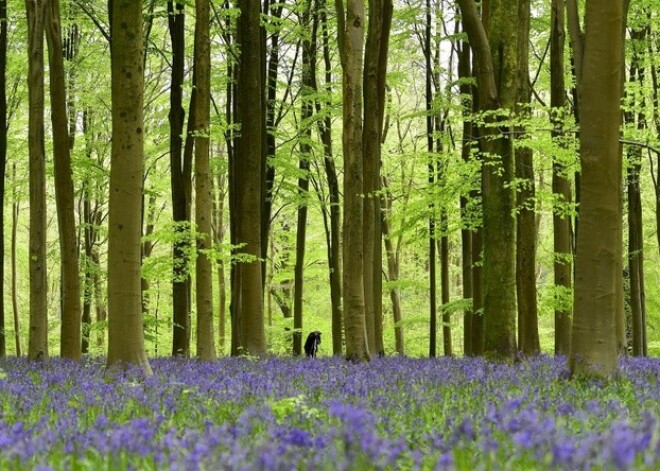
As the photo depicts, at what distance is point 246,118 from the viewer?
18281 millimetres

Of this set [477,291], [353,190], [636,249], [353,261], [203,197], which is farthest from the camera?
[636,249]

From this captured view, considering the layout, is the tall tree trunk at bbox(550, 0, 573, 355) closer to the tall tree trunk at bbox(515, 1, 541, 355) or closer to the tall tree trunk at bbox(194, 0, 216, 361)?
the tall tree trunk at bbox(515, 1, 541, 355)

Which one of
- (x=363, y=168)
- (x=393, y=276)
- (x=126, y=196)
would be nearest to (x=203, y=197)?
(x=363, y=168)

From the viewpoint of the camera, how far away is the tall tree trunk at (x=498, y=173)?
13.8m

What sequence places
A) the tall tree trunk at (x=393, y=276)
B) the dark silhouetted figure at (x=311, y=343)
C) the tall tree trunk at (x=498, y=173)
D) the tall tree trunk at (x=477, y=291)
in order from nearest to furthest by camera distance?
the tall tree trunk at (x=498, y=173) → the tall tree trunk at (x=477, y=291) → the dark silhouetted figure at (x=311, y=343) → the tall tree trunk at (x=393, y=276)

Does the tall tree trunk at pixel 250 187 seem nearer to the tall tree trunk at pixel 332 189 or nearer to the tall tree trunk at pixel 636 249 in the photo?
the tall tree trunk at pixel 332 189

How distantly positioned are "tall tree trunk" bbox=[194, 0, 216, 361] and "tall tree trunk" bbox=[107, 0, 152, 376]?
4.99 meters

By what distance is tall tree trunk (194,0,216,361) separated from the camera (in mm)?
15742

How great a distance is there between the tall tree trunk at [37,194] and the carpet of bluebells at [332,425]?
25.0 feet

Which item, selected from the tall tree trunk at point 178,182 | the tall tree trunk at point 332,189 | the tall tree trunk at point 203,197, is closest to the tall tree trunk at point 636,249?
the tall tree trunk at point 332,189

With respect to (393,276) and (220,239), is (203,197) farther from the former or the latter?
(220,239)

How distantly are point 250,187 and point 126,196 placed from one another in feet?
24.7

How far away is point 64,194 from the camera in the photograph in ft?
55.2

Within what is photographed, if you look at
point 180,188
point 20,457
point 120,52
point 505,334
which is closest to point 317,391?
point 20,457
